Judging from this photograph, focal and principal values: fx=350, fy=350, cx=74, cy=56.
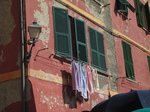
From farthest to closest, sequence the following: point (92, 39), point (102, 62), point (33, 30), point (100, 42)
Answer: point (100, 42)
point (102, 62)
point (92, 39)
point (33, 30)

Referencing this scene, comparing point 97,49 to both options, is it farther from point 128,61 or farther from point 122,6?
point 122,6

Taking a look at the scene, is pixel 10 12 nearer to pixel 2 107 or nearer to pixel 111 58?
pixel 2 107

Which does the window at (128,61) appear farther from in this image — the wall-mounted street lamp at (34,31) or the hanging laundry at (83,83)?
the wall-mounted street lamp at (34,31)

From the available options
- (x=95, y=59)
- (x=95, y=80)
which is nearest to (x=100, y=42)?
(x=95, y=59)

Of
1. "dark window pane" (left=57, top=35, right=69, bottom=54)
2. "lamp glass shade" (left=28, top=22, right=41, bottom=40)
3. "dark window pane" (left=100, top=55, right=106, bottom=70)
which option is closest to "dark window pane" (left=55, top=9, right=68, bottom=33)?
"dark window pane" (left=57, top=35, right=69, bottom=54)

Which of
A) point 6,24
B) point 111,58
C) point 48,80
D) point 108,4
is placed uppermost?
point 108,4

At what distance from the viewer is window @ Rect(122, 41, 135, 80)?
12719mm

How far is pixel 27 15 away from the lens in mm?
8766

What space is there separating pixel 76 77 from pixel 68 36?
1228 millimetres

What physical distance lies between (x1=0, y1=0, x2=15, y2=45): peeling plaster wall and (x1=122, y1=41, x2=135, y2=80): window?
524cm

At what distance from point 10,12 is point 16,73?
168 centimetres

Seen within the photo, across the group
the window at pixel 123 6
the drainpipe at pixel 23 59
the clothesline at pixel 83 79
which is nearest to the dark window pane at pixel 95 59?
the clothesline at pixel 83 79

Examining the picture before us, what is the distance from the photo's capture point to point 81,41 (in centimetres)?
1029

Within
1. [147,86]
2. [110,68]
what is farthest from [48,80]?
[147,86]
